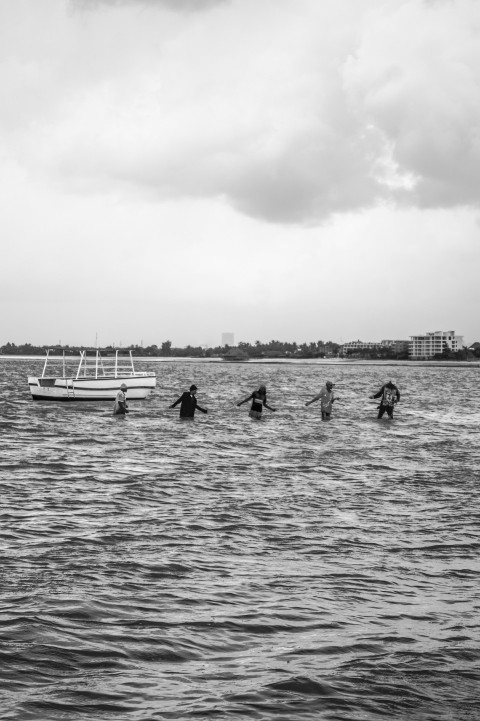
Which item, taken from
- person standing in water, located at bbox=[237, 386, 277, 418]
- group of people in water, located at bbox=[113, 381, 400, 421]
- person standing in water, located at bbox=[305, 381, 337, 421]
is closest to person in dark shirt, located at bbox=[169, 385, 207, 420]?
group of people in water, located at bbox=[113, 381, 400, 421]

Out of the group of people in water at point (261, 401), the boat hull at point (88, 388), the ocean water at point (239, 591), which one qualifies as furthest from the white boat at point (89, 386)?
the ocean water at point (239, 591)

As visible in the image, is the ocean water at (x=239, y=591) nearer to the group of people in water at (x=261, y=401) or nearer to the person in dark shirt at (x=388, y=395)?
the group of people in water at (x=261, y=401)

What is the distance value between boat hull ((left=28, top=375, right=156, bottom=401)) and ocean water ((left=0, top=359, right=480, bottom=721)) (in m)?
26.6

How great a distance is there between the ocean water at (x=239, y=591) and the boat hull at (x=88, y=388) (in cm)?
2662

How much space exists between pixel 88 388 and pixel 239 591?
132ft

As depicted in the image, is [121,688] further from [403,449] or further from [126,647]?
[403,449]

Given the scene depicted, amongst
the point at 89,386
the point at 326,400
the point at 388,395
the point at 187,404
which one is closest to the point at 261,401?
the point at 326,400

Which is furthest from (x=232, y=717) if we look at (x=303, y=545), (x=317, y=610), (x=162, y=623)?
(x=303, y=545)

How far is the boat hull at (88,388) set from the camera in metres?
49.4

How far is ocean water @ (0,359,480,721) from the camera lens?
728cm

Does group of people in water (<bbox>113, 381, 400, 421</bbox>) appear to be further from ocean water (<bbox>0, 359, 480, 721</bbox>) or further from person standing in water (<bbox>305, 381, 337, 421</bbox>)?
ocean water (<bbox>0, 359, 480, 721</bbox>)

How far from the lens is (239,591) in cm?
1045

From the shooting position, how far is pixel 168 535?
44.4 ft

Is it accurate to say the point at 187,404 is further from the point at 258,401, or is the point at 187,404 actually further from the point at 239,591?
the point at 239,591
